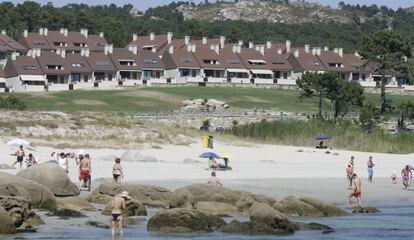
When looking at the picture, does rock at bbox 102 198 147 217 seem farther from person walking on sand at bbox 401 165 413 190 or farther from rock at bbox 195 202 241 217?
person walking on sand at bbox 401 165 413 190

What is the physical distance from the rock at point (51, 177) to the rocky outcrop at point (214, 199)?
4.34m

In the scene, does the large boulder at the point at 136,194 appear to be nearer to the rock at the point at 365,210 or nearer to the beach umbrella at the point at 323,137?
the rock at the point at 365,210

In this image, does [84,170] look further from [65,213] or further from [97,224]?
[97,224]

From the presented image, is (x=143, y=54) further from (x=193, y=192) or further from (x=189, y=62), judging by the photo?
(x=193, y=192)

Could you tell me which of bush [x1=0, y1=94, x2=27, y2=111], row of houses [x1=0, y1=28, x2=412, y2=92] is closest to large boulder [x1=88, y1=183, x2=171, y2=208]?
bush [x1=0, y1=94, x2=27, y2=111]

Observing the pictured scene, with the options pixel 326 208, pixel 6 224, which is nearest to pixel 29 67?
pixel 326 208

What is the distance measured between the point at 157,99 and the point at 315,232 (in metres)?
87.4

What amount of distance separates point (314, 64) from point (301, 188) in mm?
113524

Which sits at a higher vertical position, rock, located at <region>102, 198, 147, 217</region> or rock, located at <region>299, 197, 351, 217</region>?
rock, located at <region>102, 198, 147, 217</region>

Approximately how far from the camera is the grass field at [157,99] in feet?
369

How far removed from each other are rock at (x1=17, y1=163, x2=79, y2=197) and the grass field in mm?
69074

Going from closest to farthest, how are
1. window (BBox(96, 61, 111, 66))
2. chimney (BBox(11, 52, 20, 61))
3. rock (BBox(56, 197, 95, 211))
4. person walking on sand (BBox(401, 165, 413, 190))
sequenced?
rock (BBox(56, 197, 95, 211))
person walking on sand (BBox(401, 165, 413, 190))
chimney (BBox(11, 52, 20, 61))
window (BBox(96, 61, 111, 66))

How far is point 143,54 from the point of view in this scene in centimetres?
15138

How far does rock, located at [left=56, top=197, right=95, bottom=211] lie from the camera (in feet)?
118
